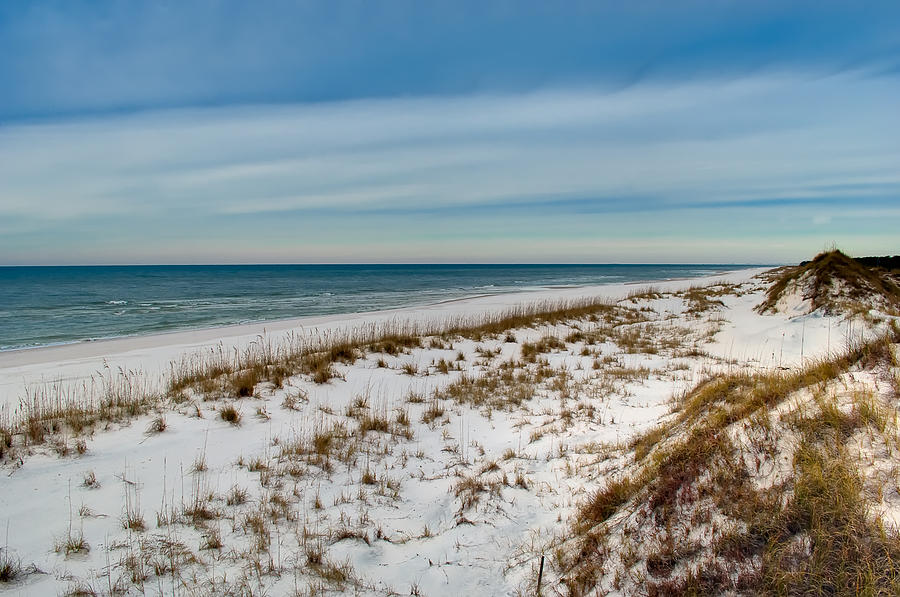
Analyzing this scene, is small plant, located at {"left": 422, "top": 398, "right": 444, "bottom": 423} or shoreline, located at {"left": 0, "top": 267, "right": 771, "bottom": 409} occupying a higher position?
small plant, located at {"left": 422, "top": 398, "right": 444, "bottom": 423}

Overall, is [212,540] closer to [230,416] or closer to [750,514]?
[230,416]

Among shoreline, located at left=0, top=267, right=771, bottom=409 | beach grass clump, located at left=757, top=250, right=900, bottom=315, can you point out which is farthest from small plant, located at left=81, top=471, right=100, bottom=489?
beach grass clump, located at left=757, top=250, right=900, bottom=315

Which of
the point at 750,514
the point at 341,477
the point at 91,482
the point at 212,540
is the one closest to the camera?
the point at 750,514

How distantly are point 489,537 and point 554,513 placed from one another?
2.37 feet

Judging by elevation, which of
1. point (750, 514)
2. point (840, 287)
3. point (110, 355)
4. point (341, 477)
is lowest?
point (110, 355)

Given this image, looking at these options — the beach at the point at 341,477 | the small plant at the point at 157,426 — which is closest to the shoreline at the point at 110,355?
the beach at the point at 341,477

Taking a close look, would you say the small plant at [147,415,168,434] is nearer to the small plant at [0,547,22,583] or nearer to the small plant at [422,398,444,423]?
the small plant at [0,547,22,583]

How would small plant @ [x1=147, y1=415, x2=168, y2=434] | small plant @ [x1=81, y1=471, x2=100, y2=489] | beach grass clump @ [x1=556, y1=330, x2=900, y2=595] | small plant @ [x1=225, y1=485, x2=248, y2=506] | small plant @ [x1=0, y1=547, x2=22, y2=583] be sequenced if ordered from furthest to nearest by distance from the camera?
small plant @ [x1=147, y1=415, x2=168, y2=434]
small plant @ [x1=81, y1=471, x2=100, y2=489]
small plant @ [x1=225, y1=485, x2=248, y2=506]
small plant @ [x1=0, y1=547, x2=22, y2=583]
beach grass clump @ [x1=556, y1=330, x2=900, y2=595]

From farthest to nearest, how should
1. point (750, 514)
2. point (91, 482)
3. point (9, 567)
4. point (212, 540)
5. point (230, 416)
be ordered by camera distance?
point (230, 416), point (91, 482), point (212, 540), point (9, 567), point (750, 514)

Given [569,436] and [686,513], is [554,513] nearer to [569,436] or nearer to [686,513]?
[686,513]

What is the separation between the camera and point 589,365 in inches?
438

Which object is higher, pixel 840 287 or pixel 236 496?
pixel 840 287

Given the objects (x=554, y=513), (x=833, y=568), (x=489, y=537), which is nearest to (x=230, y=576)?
(x=489, y=537)

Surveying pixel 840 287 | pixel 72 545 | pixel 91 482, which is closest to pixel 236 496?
pixel 72 545
